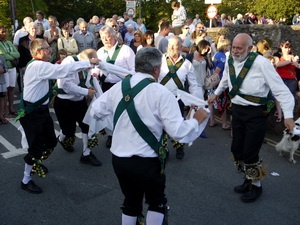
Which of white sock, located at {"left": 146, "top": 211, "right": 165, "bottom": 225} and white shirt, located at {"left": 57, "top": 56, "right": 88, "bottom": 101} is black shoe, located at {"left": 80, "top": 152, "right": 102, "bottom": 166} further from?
white sock, located at {"left": 146, "top": 211, "right": 165, "bottom": 225}

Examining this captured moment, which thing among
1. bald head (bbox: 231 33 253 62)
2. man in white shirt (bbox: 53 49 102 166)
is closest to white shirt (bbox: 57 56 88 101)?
man in white shirt (bbox: 53 49 102 166)

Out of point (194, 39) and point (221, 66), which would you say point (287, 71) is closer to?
point (221, 66)

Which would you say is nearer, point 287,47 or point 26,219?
point 26,219

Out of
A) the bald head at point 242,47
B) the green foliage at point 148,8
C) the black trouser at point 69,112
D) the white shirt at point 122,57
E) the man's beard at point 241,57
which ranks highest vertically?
the green foliage at point 148,8

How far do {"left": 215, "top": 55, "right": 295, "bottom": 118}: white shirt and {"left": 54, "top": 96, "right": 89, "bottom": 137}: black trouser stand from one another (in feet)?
7.76

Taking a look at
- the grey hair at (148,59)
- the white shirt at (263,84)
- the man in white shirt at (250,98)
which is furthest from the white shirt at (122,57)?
the grey hair at (148,59)

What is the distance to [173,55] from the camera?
17.0 ft

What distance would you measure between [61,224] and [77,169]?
1.50 metres

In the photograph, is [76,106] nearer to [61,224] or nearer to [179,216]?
[61,224]

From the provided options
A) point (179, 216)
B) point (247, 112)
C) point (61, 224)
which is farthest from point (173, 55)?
point (61, 224)

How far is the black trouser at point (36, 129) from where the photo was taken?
171 inches

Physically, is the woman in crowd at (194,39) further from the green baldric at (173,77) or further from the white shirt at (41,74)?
the white shirt at (41,74)

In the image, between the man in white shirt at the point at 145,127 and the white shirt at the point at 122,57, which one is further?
the white shirt at the point at 122,57

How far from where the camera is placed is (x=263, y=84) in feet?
13.3
